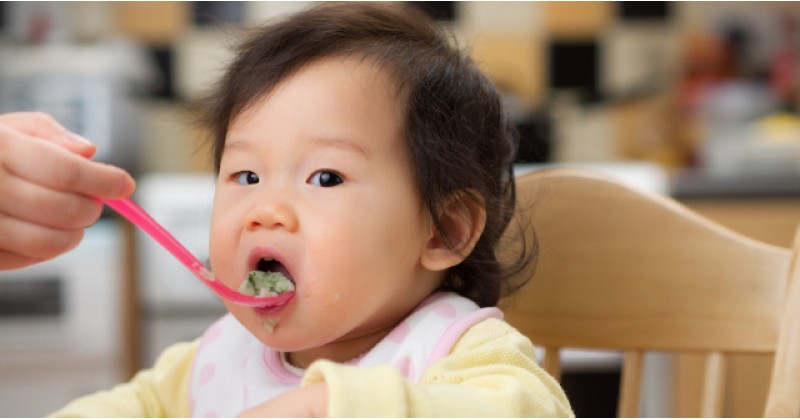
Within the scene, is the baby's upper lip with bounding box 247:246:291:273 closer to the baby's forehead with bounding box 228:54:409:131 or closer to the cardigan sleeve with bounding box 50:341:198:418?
the baby's forehead with bounding box 228:54:409:131

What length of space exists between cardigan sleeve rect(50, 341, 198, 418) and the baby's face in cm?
18

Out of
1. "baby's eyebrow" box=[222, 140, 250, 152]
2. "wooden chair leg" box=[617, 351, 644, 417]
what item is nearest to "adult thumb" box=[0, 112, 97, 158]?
"baby's eyebrow" box=[222, 140, 250, 152]

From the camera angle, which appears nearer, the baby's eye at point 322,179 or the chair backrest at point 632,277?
the baby's eye at point 322,179

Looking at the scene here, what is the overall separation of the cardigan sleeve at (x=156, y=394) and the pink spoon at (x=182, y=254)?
0.22 metres

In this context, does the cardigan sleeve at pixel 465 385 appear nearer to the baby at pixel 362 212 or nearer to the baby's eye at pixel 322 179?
the baby at pixel 362 212

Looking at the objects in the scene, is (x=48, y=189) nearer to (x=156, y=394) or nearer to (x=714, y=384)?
(x=156, y=394)

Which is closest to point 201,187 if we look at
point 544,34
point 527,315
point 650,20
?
point 544,34

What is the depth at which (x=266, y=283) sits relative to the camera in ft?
2.60

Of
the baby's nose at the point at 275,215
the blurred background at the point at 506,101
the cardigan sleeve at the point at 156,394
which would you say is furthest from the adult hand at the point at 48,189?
the blurred background at the point at 506,101

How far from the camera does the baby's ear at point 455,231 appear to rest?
87cm

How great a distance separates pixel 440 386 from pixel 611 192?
459 mm

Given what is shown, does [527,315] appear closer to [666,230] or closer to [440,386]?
[666,230]

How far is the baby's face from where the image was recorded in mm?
790

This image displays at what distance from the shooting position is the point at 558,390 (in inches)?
29.5
